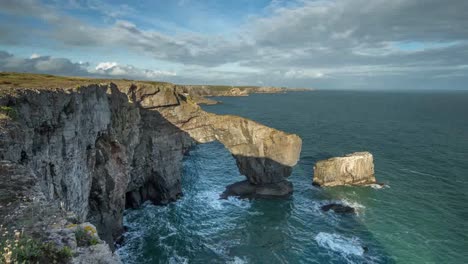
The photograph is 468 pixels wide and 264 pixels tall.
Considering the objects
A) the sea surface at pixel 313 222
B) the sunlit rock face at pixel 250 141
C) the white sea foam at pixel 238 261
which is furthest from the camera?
the sunlit rock face at pixel 250 141

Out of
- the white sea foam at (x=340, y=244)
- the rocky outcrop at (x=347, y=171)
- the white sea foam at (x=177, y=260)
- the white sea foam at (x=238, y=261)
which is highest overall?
the rocky outcrop at (x=347, y=171)

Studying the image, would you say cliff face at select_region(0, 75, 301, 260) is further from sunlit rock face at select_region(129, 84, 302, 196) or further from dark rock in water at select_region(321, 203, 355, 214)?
dark rock in water at select_region(321, 203, 355, 214)

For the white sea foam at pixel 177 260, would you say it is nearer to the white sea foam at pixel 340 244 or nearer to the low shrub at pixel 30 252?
the white sea foam at pixel 340 244

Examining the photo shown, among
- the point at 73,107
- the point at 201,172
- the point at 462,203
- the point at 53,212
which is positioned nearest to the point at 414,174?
the point at 462,203

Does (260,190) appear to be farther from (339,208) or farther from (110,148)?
(110,148)

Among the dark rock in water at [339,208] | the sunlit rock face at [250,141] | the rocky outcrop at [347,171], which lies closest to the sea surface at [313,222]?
the dark rock in water at [339,208]

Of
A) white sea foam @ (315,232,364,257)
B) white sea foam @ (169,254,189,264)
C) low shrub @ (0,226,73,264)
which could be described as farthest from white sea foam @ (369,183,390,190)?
low shrub @ (0,226,73,264)

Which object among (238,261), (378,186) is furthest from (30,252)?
(378,186)
